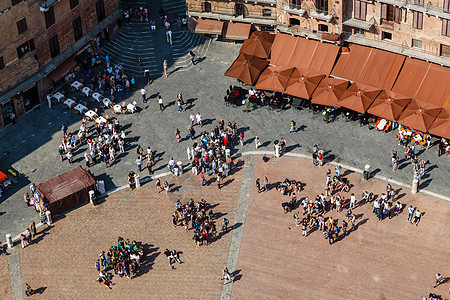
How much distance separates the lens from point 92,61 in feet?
417

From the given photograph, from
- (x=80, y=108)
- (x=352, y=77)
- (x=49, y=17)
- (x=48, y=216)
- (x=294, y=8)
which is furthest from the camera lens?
(x=80, y=108)

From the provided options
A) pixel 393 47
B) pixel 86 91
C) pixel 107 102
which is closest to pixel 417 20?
pixel 393 47

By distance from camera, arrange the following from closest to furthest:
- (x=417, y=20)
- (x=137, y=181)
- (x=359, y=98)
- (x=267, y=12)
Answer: (x=137, y=181) → (x=417, y=20) → (x=359, y=98) → (x=267, y=12)

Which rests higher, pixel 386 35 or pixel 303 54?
pixel 386 35

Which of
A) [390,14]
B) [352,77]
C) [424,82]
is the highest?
[390,14]

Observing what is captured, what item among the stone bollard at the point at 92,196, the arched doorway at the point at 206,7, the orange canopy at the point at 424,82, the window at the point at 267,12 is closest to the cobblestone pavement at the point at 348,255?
the orange canopy at the point at 424,82

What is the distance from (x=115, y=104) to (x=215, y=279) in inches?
1131

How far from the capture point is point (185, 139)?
118125 millimetres

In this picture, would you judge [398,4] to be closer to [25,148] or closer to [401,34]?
[401,34]

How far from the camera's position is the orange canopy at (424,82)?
115 m

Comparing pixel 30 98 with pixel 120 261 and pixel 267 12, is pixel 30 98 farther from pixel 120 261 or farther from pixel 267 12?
pixel 267 12

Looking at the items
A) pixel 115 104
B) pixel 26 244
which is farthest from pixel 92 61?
pixel 26 244

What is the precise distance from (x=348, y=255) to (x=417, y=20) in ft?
91.0

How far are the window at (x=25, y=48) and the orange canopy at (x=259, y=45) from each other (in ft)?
80.4
